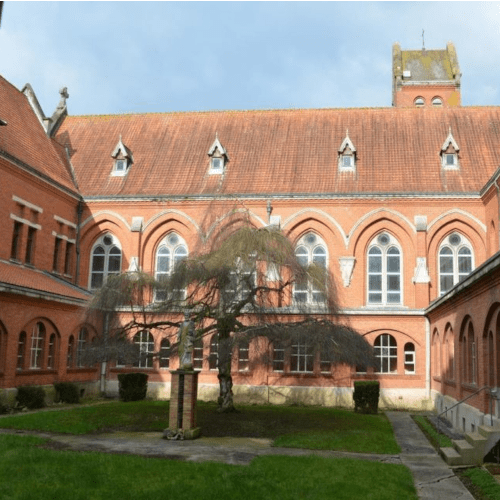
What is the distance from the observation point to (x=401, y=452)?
51.2 feet

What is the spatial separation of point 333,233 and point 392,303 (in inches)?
173

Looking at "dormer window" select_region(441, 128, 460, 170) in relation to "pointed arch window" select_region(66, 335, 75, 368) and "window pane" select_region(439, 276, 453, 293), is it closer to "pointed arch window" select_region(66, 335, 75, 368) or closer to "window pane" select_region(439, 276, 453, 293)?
"window pane" select_region(439, 276, 453, 293)

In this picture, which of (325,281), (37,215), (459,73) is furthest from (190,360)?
(459,73)

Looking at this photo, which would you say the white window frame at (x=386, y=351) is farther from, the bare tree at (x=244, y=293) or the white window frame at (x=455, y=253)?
the bare tree at (x=244, y=293)

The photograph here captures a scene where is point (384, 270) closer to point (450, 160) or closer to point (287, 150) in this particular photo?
point (450, 160)

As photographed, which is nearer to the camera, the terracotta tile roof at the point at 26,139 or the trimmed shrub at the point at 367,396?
the trimmed shrub at the point at 367,396

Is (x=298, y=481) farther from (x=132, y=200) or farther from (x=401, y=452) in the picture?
(x=132, y=200)

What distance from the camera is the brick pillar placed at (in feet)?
53.0

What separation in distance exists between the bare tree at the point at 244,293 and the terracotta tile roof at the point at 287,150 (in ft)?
42.3

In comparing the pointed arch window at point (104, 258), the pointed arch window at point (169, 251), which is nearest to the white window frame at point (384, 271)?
the pointed arch window at point (169, 251)

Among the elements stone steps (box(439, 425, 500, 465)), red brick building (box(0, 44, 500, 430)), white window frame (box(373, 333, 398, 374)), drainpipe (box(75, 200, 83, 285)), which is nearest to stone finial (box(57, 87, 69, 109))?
red brick building (box(0, 44, 500, 430))

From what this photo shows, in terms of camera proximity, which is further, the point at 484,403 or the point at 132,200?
the point at 132,200

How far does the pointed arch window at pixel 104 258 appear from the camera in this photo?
33.3 m

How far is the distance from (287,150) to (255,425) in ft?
61.6
